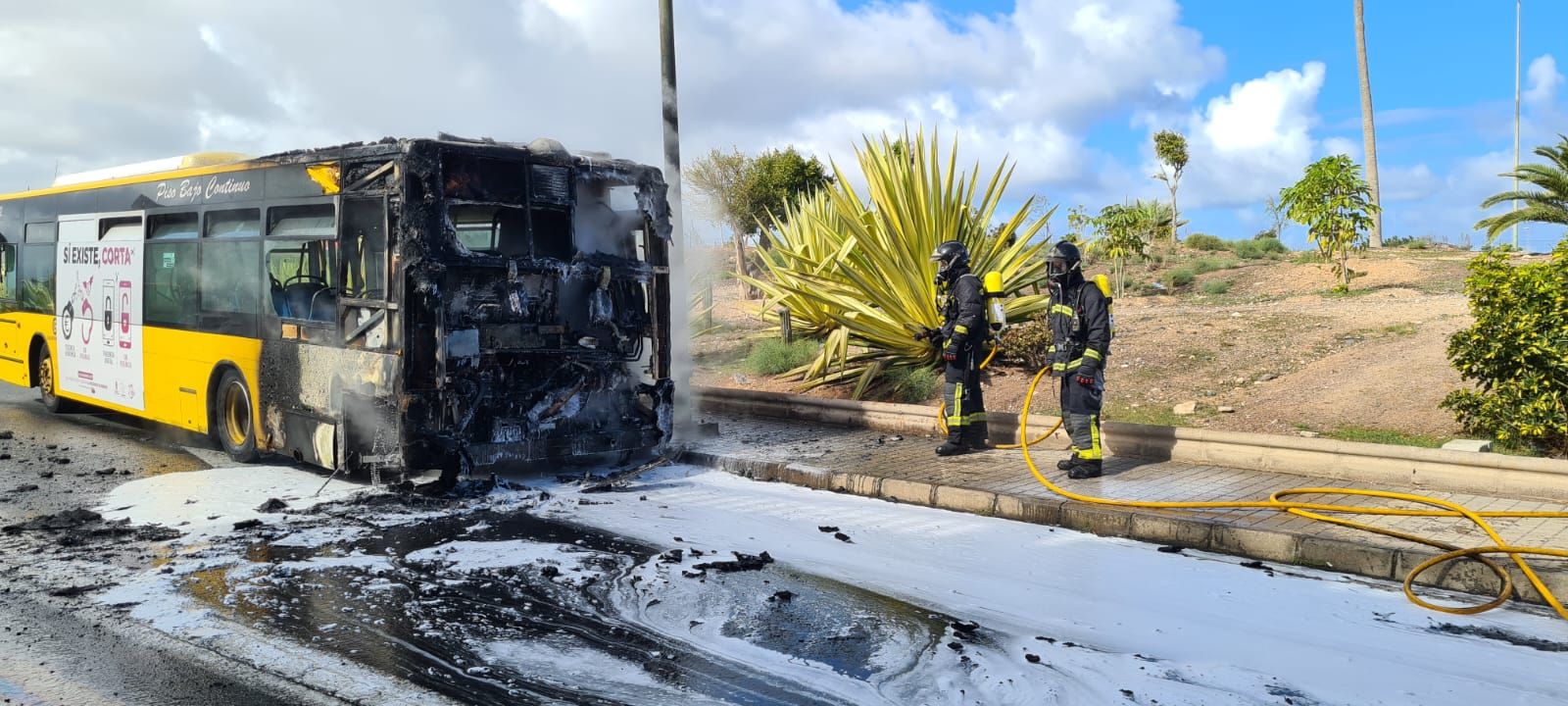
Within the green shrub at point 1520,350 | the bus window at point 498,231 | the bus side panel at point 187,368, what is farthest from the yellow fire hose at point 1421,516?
the bus side panel at point 187,368

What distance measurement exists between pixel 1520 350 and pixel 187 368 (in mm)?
11036

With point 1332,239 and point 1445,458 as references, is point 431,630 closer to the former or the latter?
point 1445,458

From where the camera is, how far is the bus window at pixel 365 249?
26.3 ft

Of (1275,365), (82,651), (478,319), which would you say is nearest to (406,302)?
(478,319)

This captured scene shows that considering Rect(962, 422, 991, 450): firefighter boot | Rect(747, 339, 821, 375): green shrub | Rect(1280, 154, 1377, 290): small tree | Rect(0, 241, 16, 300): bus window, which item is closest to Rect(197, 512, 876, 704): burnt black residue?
Rect(962, 422, 991, 450): firefighter boot

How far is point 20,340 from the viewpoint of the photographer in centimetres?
1327

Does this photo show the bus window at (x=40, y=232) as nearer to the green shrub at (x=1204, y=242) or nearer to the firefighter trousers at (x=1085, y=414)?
the firefighter trousers at (x=1085, y=414)

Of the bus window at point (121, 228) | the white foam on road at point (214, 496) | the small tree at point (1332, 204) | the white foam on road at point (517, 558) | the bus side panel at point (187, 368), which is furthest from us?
the small tree at point (1332, 204)

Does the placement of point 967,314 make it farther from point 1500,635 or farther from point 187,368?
point 187,368

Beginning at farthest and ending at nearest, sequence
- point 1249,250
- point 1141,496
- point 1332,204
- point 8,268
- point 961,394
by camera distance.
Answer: point 1249,250, point 1332,204, point 8,268, point 961,394, point 1141,496

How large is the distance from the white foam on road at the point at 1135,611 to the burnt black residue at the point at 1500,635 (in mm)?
56

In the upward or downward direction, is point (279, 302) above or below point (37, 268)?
below

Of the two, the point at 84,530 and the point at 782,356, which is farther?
the point at 782,356

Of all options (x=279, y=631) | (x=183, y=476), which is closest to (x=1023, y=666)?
(x=279, y=631)
